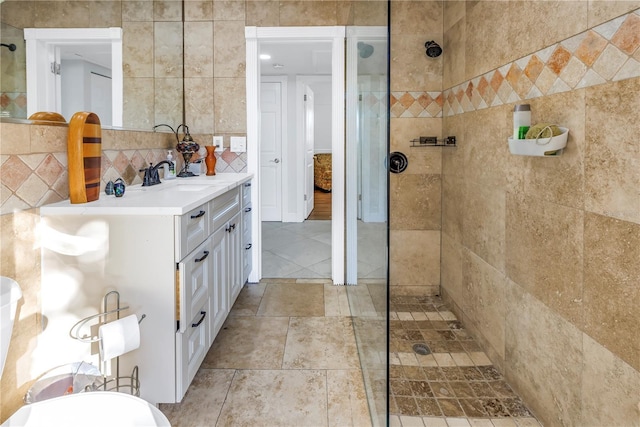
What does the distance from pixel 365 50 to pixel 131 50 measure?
4.76ft

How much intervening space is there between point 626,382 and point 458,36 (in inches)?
85.6

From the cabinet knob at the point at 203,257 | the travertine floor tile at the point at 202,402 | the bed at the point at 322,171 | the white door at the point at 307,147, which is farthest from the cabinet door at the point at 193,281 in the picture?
the bed at the point at 322,171

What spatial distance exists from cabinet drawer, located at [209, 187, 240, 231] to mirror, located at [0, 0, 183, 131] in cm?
72

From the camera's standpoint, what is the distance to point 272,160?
19.6 feet

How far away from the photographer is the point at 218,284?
2164 millimetres

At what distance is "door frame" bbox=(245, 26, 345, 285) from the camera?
10.4 feet

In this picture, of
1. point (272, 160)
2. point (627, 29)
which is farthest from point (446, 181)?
point (272, 160)

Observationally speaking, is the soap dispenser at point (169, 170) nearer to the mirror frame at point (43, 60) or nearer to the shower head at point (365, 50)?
the mirror frame at point (43, 60)

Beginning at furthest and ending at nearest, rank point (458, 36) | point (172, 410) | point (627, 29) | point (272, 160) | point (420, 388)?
point (272, 160)
point (458, 36)
point (420, 388)
point (172, 410)
point (627, 29)

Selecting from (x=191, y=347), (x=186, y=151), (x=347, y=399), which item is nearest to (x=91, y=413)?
(x=191, y=347)

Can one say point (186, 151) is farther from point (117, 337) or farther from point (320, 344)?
point (117, 337)

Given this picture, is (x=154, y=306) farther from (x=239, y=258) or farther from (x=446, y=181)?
(x=446, y=181)

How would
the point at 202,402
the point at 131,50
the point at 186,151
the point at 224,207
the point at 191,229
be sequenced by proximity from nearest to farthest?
the point at 191,229 → the point at 202,402 → the point at 224,207 → the point at 131,50 → the point at 186,151

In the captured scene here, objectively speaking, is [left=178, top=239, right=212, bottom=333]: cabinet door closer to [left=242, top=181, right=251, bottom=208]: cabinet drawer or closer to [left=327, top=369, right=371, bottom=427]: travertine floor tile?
[left=327, top=369, right=371, bottom=427]: travertine floor tile
